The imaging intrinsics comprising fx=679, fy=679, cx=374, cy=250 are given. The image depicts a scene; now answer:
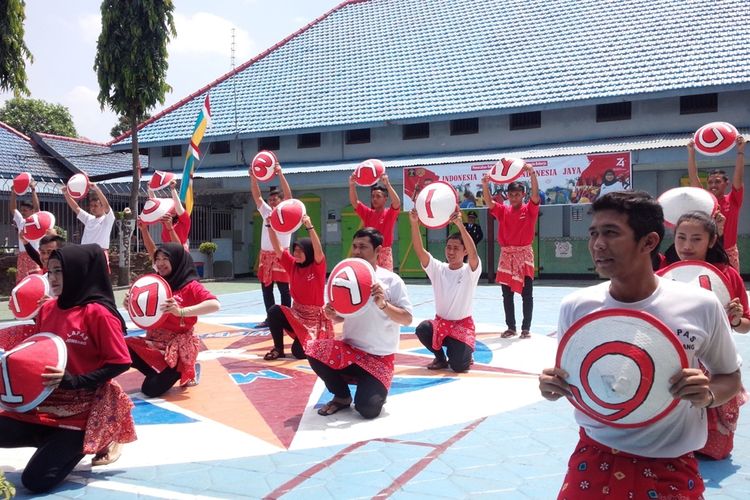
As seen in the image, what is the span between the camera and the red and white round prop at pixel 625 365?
79.3 inches

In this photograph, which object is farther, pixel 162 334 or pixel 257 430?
pixel 162 334

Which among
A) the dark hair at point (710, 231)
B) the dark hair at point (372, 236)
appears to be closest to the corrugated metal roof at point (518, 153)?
the dark hair at point (372, 236)

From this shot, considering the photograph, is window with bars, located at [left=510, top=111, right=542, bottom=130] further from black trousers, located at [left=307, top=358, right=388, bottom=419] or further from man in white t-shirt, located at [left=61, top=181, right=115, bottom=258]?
black trousers, located at [left=307, top=358, right=388, bottom=419]

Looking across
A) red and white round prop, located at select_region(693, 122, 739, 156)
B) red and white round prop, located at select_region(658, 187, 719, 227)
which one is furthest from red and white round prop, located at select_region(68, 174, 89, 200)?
red and white round prop, located at select_region(693, 122, 739, 156)

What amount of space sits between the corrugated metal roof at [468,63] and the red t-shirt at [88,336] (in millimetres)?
14427

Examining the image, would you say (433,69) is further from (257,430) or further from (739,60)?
(257,430)

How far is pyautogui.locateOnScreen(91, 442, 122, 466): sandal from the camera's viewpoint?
3.92 meters

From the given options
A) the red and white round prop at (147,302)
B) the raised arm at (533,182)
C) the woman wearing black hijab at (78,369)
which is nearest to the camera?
the woman wearing black hijab at (78,369)

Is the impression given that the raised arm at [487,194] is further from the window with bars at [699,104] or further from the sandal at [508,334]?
the window with bars at [699,104]

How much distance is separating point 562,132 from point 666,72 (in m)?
2.68


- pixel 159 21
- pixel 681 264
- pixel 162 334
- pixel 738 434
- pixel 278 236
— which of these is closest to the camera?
pixel 681 264

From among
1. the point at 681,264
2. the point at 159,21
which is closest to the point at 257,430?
the point at 681,264

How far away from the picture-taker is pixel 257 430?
4.61 metres

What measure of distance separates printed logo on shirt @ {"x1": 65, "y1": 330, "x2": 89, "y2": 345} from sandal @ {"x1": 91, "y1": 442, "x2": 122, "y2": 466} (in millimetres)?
687
